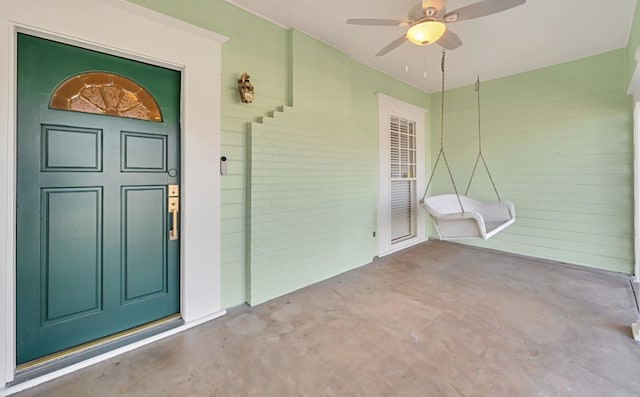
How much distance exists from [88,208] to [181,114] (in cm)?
101

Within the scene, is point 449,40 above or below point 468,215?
above

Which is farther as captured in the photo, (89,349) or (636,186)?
(636,186)

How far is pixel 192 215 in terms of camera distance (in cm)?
243

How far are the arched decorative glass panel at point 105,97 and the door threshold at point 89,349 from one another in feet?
5.61

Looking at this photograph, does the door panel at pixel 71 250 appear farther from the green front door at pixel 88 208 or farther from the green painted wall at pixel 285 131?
the green painted wall at pixel 285 131

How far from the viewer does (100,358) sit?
1.97m

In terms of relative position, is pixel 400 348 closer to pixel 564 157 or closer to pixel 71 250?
pixel 71 250

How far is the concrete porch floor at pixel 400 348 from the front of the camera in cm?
174

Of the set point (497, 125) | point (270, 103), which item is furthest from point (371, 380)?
point (497, 125)

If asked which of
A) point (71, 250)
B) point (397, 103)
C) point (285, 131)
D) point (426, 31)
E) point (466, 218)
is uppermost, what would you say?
point (397, 103)

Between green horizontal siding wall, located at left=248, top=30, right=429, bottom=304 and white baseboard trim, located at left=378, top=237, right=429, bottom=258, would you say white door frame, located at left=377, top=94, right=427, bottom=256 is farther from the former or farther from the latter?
green horizontal siding wall, located at left=248, top=30, right=429, bottom=304

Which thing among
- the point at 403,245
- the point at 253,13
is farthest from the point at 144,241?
the point at 403,245

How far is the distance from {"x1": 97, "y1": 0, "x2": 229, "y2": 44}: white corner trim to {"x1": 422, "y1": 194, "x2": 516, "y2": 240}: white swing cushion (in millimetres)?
2748

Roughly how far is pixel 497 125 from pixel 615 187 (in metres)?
1.74
